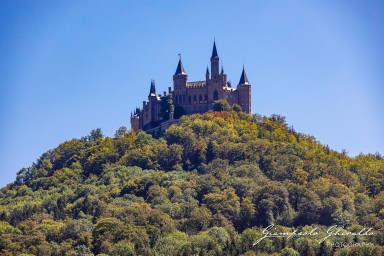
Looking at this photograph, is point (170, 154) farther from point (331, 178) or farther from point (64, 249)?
point (64, 249)

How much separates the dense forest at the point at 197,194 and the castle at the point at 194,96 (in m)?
3.01

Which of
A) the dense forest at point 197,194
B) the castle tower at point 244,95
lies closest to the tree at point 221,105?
the dense forest at point 197,194

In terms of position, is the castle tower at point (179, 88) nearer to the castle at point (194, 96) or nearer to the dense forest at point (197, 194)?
the castle at point (194, 96)

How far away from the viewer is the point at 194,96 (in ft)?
436

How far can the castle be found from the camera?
430 feet

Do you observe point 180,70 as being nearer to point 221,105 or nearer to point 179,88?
point 179,88

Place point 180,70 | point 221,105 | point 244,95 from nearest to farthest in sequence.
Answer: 1. point 221,105
2. point 244,95
3. point 180,70

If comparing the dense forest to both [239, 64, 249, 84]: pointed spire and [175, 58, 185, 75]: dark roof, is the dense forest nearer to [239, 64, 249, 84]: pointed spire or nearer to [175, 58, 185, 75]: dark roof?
[239, 64, 249, 84]: pointed spire

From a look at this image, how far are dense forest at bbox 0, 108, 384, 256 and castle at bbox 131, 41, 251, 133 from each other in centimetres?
301

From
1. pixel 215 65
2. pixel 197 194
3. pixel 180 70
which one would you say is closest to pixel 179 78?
pixel 180 70

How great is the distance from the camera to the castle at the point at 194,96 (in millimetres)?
131000

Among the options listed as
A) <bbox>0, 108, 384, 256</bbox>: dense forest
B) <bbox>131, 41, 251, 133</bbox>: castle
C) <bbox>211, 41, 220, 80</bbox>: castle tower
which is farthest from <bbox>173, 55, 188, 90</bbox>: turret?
<bbox>0, 108, 384, 256</bbox>: dense forest

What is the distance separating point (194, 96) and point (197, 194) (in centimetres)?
2599

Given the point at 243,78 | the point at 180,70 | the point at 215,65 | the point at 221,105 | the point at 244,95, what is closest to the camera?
the point at 221,105
